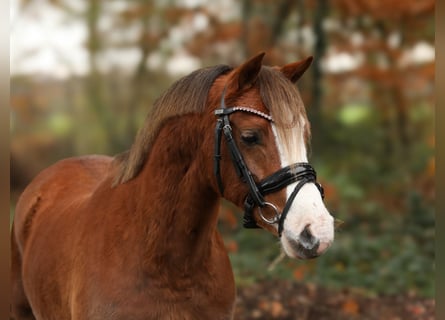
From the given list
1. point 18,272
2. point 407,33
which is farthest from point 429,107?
point 18,272

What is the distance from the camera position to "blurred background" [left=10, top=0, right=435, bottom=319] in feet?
27.2

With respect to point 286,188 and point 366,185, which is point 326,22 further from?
point 286,188

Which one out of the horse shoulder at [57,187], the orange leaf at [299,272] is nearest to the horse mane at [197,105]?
the horse shoulder at [57,187]

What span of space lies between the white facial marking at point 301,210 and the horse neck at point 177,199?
1.46ft

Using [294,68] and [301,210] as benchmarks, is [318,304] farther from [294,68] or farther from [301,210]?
[301,210]

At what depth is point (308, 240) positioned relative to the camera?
2139mm

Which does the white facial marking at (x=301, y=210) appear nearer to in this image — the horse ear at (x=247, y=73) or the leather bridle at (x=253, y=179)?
the leather bridle at (x=253, y=179)

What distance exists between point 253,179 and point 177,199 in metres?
0.45

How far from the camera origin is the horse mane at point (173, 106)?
259 centimetres

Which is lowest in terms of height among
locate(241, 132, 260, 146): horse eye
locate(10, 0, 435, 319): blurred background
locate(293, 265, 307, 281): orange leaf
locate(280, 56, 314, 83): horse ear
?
locate(293, 265, 307, 281): orange leaf

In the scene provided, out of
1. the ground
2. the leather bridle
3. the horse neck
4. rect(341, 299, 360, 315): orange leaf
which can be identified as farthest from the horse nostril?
rect(341, 299, 360, 315): orange leaf

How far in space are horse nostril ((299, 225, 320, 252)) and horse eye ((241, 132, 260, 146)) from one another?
427 mm

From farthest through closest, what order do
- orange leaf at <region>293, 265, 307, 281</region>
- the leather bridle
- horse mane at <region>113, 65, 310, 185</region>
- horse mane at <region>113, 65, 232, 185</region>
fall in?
1. orange leaf at <region>293, 265, 307, 281</region>
2. horse mane at <region>113, 65, 232, 185</region>
3. horse mane at <region>113, 65, 310, 185</region>
4. the leather bridle

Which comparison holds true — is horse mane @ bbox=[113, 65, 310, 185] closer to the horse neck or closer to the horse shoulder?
the horse neck
